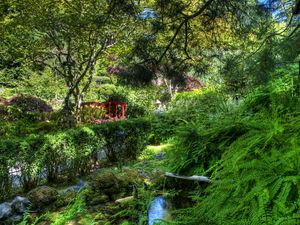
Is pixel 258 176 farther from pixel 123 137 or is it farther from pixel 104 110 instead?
pixel 104 110

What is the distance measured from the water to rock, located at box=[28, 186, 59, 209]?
1515mm

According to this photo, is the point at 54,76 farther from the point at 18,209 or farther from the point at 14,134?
the point at 18,209

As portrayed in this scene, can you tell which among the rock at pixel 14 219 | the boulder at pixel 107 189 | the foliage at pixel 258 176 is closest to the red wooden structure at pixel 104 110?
the rock at pixel 14 219

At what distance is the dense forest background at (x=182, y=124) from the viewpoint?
148 cm

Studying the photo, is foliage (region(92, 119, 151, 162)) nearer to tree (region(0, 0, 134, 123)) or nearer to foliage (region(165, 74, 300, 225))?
tree (region(0, 0, 134, 123))

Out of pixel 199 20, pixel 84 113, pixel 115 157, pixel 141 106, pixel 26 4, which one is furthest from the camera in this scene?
pixel 141 106

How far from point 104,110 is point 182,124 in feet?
30.0

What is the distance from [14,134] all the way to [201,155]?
872cm

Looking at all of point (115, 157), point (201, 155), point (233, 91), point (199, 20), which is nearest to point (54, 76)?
point (115, 157)

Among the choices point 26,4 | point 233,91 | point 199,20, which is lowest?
point 233,91

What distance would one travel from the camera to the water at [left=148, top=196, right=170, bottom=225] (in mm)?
2438

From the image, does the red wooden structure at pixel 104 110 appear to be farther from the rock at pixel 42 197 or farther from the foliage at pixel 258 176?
the foliage at pixel 258 176

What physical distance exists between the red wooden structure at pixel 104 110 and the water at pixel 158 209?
8.87 metres

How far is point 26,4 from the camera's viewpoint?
819 cm
